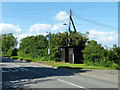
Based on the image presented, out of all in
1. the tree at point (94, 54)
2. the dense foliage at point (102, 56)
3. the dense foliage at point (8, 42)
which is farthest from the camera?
the dense foliage at point (8, 42)

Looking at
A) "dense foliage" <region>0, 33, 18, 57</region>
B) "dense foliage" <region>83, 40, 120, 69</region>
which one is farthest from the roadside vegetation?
"dense foliage" <region>0, 33, 18, 57</region>

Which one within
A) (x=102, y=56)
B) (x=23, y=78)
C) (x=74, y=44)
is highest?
(x=74, y=44)

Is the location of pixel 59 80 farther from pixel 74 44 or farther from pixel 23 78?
pixel 74 44

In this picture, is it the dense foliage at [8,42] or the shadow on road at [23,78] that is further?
the dense foliage at [8,42]

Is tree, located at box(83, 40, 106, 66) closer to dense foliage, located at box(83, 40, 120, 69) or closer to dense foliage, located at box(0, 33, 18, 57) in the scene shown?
dense foliage, located at box(83, 40, 120, 69)

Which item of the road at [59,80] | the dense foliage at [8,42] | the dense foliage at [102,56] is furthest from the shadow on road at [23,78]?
the dense foliage at [8,42]

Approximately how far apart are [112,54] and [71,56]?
939 cm

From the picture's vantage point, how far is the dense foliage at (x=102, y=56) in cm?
2201

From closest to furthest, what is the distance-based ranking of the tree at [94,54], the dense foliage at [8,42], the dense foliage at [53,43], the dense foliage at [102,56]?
the dense foliage at [102,56], the tree at [94,54], the dense foliage at [53,43], the dense foliage at [8,42]

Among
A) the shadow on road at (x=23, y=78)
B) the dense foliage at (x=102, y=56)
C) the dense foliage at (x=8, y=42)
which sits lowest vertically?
the shadow on road at (x=23, y=78)

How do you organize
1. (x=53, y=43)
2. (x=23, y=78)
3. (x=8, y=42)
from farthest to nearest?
(x=8, y=42)
(x=53, y=43)
(x=23, y=78)

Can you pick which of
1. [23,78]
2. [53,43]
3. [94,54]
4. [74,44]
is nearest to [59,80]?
[23,78]

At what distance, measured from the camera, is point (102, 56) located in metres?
23.2

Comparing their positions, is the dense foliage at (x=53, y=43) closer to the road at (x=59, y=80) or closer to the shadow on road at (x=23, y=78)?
the shadow on road at (x=23, y=78)
